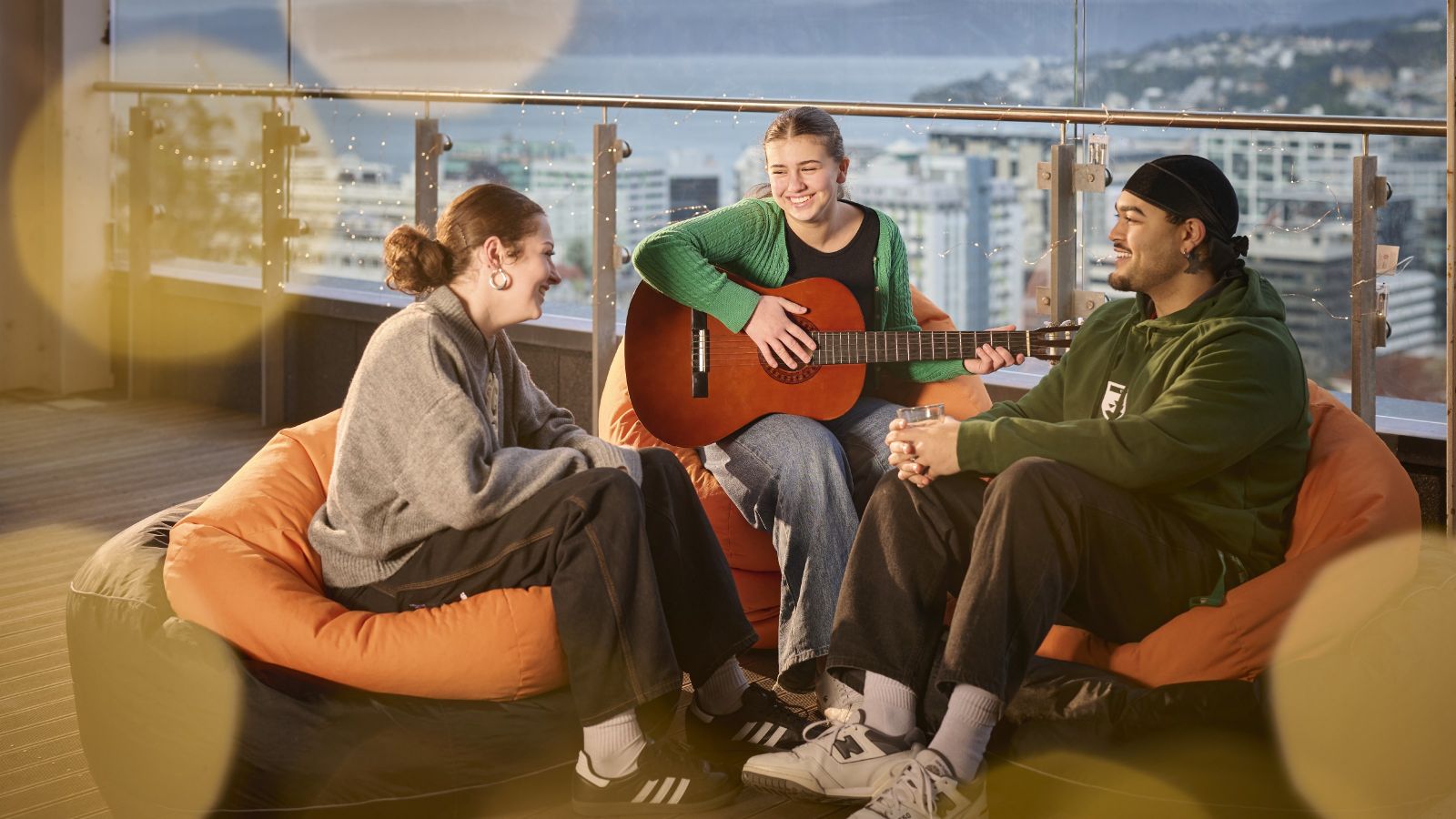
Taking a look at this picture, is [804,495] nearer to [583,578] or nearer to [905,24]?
[583,578]

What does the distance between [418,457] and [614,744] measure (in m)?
0.52

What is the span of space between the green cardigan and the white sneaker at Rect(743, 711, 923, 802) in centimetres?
93

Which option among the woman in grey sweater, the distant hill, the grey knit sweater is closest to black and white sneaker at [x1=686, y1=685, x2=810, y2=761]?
the woman in grey sweater

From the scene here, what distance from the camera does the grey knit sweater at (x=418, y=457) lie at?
230 cm

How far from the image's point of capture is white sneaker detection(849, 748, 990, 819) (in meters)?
2.16

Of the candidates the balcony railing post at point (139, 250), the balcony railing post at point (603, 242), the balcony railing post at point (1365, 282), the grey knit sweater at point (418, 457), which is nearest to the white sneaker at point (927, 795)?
the grey knit sweater at point (418, 457)

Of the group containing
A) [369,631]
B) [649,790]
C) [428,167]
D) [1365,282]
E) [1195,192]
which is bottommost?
[649,790]

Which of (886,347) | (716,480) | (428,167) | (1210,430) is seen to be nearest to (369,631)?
(716,480)

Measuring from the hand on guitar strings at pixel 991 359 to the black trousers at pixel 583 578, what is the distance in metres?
0.86

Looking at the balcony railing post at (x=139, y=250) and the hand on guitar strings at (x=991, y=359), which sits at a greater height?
the balcony railing post at (x=139, y=250)

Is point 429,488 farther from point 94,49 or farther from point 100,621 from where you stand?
point 94,49

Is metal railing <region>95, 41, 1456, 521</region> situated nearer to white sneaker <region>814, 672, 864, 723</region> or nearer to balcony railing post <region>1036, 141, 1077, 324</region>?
balcony railing post <region>1036, 141, 1077, 324</region>

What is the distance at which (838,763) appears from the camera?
2309 millimetres

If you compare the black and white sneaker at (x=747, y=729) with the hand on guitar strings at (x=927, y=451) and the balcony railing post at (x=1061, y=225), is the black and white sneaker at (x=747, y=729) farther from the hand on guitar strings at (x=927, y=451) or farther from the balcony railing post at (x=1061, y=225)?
the balcony railing post at (x=1061, y=225)
